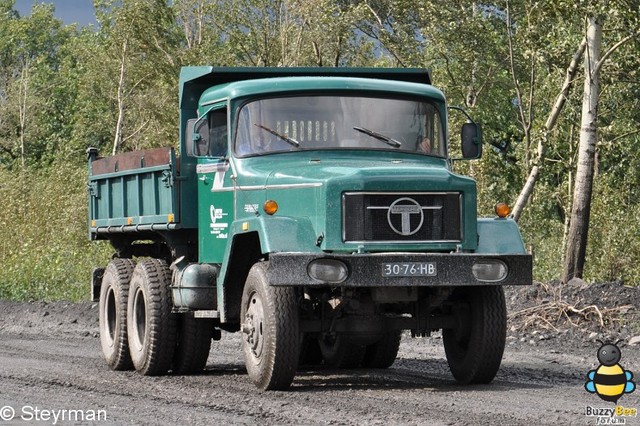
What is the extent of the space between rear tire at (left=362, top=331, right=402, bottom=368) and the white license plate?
324cm

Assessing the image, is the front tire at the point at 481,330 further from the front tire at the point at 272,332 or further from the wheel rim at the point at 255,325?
the wheel rim at the point at 255,325

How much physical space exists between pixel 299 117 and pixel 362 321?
2057 mm

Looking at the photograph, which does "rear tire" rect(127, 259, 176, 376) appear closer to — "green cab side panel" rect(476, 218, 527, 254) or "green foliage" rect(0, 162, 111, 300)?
"green cab side panel" rect(476, 218, 527, 254)

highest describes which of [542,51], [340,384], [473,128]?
[542,51]

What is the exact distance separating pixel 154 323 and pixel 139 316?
71 cm

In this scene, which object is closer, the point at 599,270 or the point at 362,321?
the point at 362,321

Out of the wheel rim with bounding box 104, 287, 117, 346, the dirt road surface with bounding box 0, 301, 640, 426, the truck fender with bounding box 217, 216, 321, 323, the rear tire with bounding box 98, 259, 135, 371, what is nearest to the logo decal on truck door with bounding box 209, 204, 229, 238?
the truck fender with bounding box 217, 216, 321, 323

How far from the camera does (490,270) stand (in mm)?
11102

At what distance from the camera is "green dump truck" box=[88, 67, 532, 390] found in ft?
36.0

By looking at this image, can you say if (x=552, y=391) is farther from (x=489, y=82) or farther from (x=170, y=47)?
(x=170, y=47)

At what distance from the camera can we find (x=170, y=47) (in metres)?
53.5

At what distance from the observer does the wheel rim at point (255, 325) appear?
11.3 meters

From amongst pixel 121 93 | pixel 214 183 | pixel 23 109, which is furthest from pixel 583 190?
pixel 23 109

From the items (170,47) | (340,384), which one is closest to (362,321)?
(340,384)
